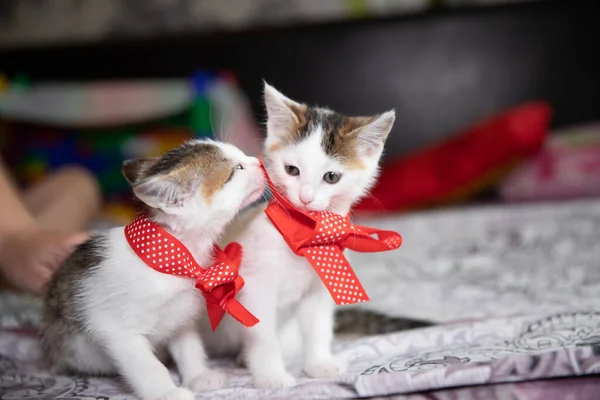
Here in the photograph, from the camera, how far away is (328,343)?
42.8 inches

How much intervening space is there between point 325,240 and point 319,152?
0.52 feet

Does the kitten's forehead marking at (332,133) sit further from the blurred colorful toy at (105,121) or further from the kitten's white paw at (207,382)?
the blurred colorful toy at (105,121)

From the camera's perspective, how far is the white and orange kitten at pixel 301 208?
1015mm

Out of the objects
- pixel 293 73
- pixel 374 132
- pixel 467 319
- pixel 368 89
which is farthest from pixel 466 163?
pixel 374 132

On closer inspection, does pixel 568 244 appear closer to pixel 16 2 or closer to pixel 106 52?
pixel 106 52

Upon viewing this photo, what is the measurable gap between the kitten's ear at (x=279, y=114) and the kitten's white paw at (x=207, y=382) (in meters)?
0.44

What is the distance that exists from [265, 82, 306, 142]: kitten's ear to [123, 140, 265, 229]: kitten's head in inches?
3.9

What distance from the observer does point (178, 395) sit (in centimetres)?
90

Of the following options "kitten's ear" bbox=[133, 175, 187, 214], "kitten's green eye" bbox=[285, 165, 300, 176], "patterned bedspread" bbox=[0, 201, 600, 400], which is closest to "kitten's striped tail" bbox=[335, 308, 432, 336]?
"patterned bedspread" bbox=[0, 201, 600, 400]

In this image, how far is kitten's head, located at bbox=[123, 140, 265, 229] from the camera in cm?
93

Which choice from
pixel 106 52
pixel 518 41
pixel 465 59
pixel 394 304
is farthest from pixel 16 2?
pixel 394 304

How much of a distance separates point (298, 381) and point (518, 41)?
7.54 ft

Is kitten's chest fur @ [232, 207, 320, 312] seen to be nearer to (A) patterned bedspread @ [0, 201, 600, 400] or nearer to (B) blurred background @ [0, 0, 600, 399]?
(A) patterned bedspread @ [0, 201, 600, 400]

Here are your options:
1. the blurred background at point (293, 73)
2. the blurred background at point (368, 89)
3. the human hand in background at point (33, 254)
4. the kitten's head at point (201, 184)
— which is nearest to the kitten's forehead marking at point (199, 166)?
the kitten's head at point (201, 184)
